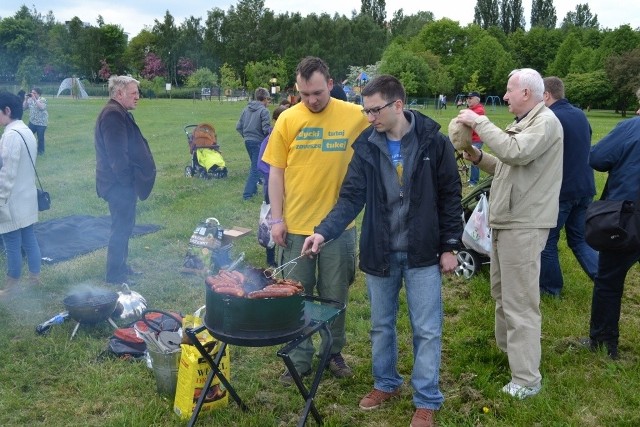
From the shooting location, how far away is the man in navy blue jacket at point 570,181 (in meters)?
5.15

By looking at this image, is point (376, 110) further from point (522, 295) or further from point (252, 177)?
point (252, 177)

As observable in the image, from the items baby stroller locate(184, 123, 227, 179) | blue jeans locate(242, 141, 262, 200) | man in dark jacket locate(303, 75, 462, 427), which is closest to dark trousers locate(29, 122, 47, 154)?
baby stroller locate(184, 123, 227, 179)

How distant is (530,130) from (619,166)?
1087mm

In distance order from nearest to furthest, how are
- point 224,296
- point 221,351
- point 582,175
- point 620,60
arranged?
point 224,296
point 221,351
point 582,175
point 620,60

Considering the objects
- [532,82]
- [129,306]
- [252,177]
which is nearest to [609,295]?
[532,82]

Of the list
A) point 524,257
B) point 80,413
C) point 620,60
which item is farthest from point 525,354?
point 620,60

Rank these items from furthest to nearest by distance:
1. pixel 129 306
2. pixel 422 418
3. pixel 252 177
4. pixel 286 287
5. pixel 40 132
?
pixel 40 132
pixel 252 177
pixel 129 306
pixel 422 418
pixel 286 287

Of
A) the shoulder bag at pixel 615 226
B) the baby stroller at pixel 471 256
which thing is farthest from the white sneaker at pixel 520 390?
the baby stroller at pixel 471 256

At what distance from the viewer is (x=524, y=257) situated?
362cm

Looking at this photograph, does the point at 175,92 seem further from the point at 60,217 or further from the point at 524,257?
the point at 524,257

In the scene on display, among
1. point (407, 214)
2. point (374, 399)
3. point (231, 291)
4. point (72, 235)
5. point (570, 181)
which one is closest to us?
point (231, 291)

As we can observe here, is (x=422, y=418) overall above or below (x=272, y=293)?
below

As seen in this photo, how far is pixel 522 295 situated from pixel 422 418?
1.07 m

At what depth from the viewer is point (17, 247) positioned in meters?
5.49
